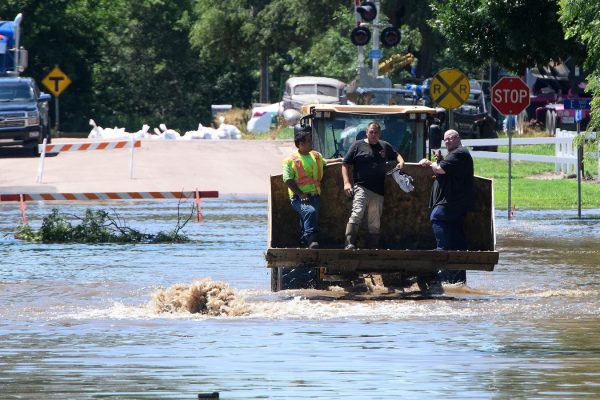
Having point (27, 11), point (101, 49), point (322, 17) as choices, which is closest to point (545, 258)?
point (322, 17)

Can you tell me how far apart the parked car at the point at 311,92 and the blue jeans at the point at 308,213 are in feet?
132

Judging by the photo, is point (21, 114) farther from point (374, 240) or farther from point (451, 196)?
point (451, 196)

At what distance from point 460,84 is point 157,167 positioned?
1141cm

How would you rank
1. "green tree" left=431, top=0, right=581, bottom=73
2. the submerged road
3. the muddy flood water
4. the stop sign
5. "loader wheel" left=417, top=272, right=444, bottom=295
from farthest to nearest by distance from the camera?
1. the submerged road
2. the stop sign
3. "green tree" left=431, top=0, right=581, bottom=73
4. "loader wheel" left=417, top=272, right=444, bottom=295
5. the muddy flood water

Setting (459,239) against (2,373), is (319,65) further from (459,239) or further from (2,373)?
(2,373)

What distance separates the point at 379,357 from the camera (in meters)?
12.2

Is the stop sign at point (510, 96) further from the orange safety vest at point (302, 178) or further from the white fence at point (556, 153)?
the orange safety vest at point (302, 178)

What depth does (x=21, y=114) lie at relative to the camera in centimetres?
4456

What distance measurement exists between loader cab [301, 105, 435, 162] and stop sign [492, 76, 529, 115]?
1219 centimetres

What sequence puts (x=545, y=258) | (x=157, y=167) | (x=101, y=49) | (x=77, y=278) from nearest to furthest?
1. (x=77, y=278)
2. (x=545, y=258)
3. (x=157, y=167)
4. (x=101, y=49)

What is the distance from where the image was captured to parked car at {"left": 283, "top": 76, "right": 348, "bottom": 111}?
57.6 m

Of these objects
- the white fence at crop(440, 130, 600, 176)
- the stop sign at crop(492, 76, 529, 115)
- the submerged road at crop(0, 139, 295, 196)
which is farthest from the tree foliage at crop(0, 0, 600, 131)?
the stop sign at crop(492, 76, 529, 115)

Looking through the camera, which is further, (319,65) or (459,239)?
(319,65)

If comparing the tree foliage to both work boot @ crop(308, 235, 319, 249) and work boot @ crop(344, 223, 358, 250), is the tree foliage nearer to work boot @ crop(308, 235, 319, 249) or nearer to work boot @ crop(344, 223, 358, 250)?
work boot @ crop(344, 223, 358, 250)
